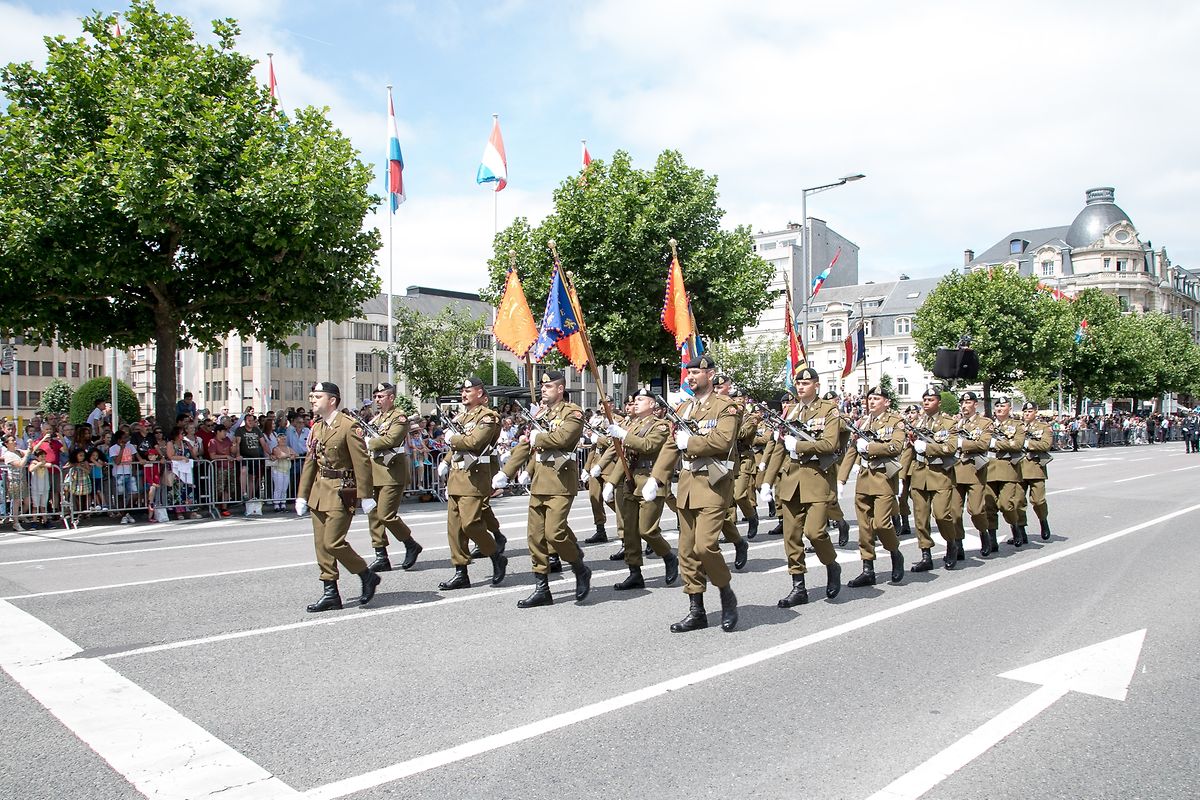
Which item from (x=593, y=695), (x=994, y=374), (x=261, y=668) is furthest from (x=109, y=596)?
(x=994, y=374)

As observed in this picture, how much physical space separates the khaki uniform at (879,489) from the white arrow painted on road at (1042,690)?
2298 mm

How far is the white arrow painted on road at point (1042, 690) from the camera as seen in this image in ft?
13.5

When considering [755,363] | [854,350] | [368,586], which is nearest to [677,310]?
[368,586]

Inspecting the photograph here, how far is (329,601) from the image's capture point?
766cm

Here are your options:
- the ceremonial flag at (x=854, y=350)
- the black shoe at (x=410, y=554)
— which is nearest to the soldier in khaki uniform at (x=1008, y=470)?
the black shoe at (x=410, y=554)

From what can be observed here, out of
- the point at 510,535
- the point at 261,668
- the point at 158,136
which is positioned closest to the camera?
the point at 261,668

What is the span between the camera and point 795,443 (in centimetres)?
803

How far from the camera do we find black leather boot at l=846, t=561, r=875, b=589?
8.70m

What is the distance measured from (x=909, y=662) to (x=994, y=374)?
162ft

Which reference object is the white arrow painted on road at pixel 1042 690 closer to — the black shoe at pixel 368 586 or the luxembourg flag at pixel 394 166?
the black shoe at pixel 368 586

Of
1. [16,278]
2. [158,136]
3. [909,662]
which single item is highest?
[158,136]

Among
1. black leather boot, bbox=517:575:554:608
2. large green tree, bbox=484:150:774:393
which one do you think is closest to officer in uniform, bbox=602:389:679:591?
black leather boot, bbox=517:575:554:608

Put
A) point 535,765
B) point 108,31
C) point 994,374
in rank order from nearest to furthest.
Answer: point 535,765, point 108,31, point 994,374

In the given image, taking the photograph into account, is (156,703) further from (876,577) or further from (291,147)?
(291,147)
